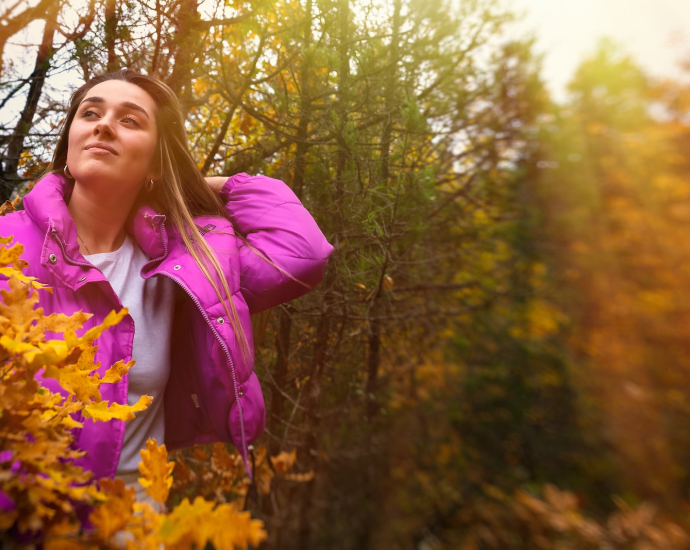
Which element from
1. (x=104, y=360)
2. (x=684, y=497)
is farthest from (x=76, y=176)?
(x=684, y=497)

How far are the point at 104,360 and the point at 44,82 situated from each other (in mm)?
1423

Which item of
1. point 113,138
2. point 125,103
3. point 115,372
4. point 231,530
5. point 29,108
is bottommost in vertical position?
point 231,530

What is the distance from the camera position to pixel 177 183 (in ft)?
4.49

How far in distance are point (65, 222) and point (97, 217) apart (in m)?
0.17

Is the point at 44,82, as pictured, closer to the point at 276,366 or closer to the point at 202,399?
the point at 202,399

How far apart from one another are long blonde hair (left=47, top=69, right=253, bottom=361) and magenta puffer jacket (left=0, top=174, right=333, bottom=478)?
0.11 ft

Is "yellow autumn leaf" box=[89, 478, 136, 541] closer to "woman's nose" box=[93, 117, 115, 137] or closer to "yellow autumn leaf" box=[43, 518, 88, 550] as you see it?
"yellow autumn leaf" box=[43, 518, 88, 550]

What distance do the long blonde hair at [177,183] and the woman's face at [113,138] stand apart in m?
0.04

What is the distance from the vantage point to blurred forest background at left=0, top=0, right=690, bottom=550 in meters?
1.84

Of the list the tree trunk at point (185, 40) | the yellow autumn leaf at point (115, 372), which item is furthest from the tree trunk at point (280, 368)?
the yellow autumn leaf at point (115, 372)

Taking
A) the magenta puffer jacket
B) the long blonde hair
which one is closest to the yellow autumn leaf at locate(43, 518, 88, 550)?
the magenta puffer jacket

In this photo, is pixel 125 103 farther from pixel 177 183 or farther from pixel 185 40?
pixel 185 40

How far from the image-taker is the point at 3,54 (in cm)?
168

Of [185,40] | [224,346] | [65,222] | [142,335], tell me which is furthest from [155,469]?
[185,40]
